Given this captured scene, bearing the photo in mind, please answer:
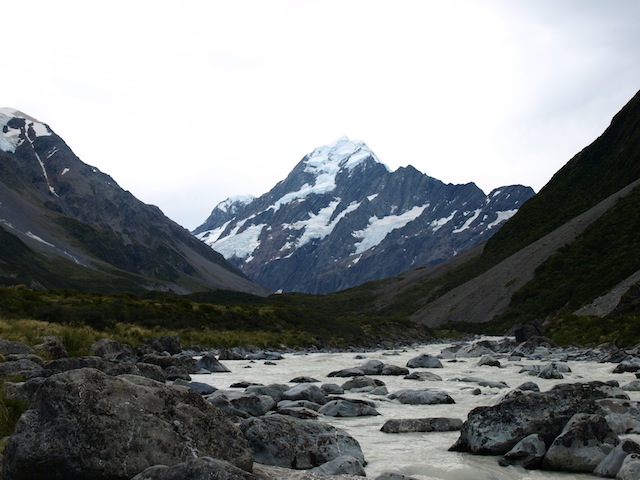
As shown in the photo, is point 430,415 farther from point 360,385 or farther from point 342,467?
point 342,467

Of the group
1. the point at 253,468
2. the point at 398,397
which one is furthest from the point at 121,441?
the point at 398,397

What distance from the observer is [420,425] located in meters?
14.0

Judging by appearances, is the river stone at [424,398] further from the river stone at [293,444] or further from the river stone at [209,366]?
the river stone at [209,366]

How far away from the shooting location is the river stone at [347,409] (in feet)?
53.2

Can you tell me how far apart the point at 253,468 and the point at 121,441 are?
2.11m

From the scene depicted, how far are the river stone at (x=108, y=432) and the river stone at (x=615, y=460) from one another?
20.3ft

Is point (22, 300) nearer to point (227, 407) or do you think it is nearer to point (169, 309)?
point (169, 309)

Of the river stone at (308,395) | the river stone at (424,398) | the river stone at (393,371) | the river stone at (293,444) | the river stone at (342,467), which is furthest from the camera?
the river stone at (393,371)

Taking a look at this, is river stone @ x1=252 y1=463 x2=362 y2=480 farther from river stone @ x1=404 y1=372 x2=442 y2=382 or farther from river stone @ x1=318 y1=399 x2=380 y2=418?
river stone @ x1=404 y1=372 x2=442 y2=382

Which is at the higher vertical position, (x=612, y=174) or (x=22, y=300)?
(x=612, y=174)

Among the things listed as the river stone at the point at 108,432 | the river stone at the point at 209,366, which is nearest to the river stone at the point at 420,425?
the river stone at the point at 108,432

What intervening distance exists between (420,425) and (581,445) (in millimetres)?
4331

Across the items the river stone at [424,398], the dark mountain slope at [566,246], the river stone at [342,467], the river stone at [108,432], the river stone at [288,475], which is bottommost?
the river stone at [424,398]

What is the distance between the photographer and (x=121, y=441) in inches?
289
